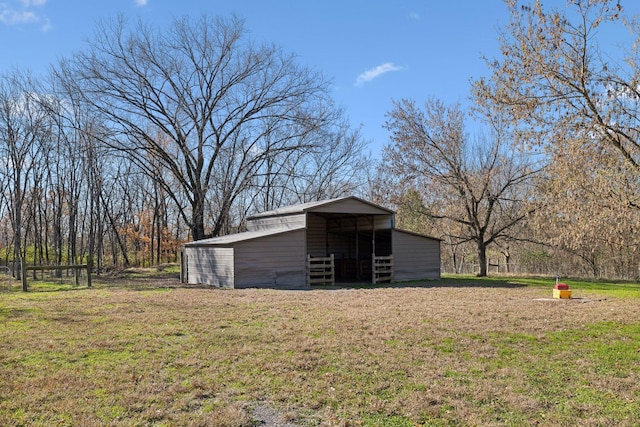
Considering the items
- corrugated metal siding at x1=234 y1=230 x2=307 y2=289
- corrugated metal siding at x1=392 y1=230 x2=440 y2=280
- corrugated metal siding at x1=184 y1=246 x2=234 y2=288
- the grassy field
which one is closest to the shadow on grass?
corrugated metal siding at x1=392 y1=230 x2=440 y2=280

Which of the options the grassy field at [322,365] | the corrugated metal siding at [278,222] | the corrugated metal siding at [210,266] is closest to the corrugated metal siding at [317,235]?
the corrugated metal siding at [278,222]

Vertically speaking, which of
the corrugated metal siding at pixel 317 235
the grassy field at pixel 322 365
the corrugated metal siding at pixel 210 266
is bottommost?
the grassy field at pixel 322 365

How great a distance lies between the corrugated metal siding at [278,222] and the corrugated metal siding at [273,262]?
1036 millimetres

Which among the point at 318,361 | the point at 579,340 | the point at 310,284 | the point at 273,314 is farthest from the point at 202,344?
the point at 310,284

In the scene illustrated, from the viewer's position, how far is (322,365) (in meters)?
5.80

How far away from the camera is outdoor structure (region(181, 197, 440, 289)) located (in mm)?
16578

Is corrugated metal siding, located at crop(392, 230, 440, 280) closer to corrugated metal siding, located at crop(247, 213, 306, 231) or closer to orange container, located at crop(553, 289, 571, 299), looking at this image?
corrugated metal siding, located at crop(247, 213, 306, 231)

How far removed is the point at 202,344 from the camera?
690 centimetres

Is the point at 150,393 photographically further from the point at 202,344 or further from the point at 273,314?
the point at 273,314

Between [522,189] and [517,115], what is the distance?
11.8m

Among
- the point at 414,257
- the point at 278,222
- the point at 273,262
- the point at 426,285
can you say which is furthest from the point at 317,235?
the point at 426,285

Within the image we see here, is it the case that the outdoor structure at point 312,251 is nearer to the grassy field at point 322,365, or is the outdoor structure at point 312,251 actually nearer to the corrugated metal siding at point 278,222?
the corrugated metal siding at point 278,222

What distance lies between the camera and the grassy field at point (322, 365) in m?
4.27

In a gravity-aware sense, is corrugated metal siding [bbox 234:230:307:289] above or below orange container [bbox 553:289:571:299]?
above
